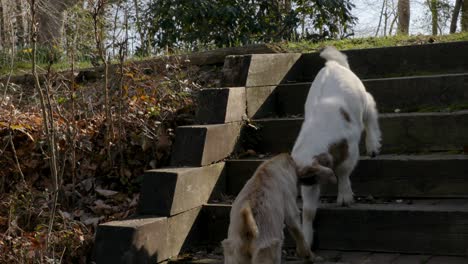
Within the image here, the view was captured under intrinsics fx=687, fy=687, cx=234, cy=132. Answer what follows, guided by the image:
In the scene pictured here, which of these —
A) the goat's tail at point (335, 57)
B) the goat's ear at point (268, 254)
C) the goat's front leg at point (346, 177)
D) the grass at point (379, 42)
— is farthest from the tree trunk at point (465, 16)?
the goat's ear at point (268, 254)

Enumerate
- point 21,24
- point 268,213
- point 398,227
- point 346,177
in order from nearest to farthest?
1. point 268,213
2. point 398,227
3. point 346,177
4. point 21,24

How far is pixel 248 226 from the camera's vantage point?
4.19 metres

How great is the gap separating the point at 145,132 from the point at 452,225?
2.96 meters

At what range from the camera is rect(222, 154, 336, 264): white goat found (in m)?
4.24

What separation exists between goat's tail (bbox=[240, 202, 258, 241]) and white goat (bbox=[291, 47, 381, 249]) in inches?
35.2

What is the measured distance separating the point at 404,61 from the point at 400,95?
0.66 metres

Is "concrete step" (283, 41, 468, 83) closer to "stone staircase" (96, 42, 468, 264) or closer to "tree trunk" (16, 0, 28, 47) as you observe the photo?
"stone staircase" (96, 42, 468, 264)

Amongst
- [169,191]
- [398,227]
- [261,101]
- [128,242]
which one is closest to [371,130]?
[398,227]

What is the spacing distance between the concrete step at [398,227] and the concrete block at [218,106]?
55.3 inches

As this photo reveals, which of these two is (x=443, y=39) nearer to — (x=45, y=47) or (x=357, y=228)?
(x=357, y=228)

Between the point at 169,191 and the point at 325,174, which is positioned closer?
the point at 325,174

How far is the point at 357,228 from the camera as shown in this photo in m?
5.28

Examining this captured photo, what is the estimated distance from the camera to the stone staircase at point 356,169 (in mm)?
5086

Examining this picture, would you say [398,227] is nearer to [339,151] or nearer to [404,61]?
[339,151]
